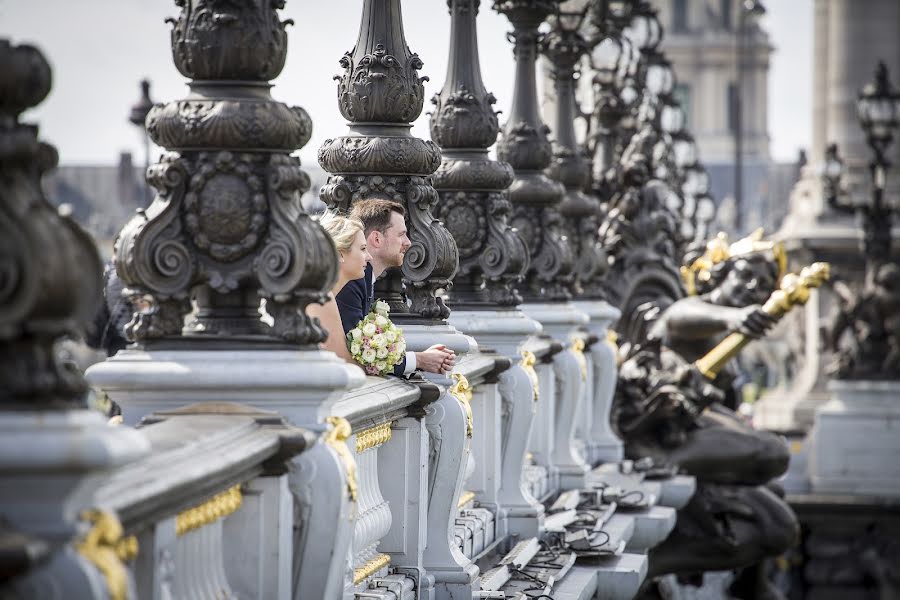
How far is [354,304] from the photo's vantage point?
958 centimetres

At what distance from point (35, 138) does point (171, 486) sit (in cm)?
116

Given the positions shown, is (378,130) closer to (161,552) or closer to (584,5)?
(161,552)

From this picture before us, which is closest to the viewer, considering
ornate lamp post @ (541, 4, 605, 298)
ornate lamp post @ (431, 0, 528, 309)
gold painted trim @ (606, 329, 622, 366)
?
ornate lamp post @ (431, 0, 528, 309)

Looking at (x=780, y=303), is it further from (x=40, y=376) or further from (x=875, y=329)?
(x=875, y=329)

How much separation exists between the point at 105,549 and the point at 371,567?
4087 millimetres

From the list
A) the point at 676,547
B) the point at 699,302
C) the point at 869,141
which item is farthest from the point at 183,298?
the point at 869,141

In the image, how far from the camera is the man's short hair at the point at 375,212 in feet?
32.6

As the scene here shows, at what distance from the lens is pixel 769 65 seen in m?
153

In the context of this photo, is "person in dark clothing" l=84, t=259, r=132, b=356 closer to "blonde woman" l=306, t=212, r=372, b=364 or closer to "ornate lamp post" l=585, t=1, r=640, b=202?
"blonde woman" l=306, t=212, r=372, b=364

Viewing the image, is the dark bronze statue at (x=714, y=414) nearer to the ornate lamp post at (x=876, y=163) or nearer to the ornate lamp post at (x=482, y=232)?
the ornate lamp post at (x=482, y=232)

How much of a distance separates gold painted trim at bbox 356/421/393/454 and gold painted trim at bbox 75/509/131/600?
3.56 meters

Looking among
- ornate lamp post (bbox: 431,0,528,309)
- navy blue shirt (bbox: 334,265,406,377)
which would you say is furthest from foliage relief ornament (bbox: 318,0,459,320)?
ornate lamp post (bbox: 431,0,528,309)

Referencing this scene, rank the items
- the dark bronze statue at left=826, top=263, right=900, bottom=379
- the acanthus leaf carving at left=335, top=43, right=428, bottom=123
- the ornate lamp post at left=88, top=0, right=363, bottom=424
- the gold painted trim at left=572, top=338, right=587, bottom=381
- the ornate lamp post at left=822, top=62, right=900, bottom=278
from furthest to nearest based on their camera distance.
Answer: the dark bronze statue at left=826, top=263, right=900, bottom=379, the ornate lamp post at left=822, top=62, right=900, bottom=278, the gold painted trim at left=572, top=338, right=587, bottom=381, the acanthus leaf carving at left=335, top=43, right=428, bottom=123, the ornate lamp post at left=88, top=0, right=363, bottom=424

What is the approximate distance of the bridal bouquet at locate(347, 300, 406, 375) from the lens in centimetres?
918
